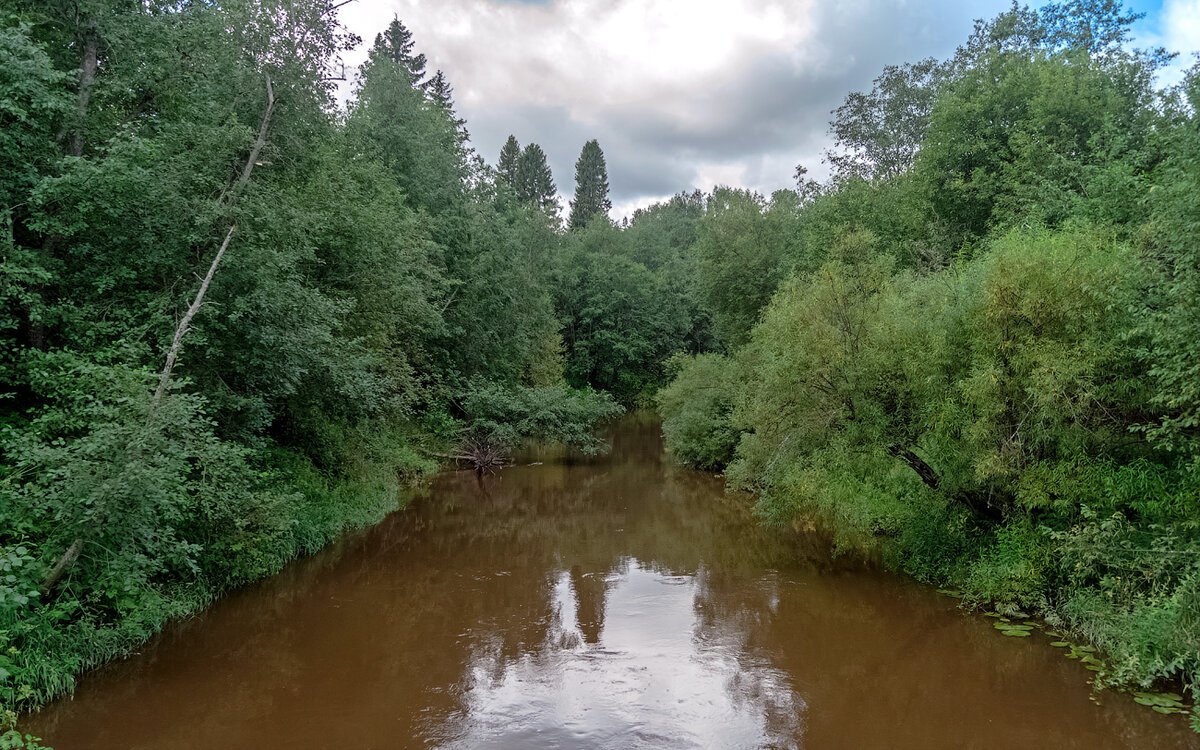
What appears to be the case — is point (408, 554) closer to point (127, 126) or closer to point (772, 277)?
point (127, 126)

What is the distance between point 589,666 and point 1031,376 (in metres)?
8.12

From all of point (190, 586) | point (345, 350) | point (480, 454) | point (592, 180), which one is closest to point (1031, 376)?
point (345, 350)

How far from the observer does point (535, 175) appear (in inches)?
2623

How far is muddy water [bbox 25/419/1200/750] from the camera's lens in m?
8.36

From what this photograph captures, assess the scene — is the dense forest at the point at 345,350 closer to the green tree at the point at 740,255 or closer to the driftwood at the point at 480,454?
the driftwood at the point at 480,454

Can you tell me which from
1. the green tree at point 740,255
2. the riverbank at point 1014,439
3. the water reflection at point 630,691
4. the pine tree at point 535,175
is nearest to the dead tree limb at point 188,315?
the water reflection at point 630,691

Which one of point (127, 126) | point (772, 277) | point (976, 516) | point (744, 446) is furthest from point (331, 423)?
point (772, 277)

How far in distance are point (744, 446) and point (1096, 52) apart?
1924cm

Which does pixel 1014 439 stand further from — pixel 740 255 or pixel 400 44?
pixel 400 44

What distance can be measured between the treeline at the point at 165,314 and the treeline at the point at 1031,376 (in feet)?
32.9

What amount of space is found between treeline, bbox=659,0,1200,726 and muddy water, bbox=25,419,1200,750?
124 cm

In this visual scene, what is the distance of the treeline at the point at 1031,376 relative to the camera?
30.3 feet

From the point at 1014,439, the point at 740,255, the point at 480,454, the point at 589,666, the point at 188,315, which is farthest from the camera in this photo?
the point at 740,255

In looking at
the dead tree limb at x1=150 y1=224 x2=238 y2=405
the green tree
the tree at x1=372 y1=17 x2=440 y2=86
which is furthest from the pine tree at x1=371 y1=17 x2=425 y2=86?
the dead tree limb at x1=150 y1=224 x2=238 y2=405
